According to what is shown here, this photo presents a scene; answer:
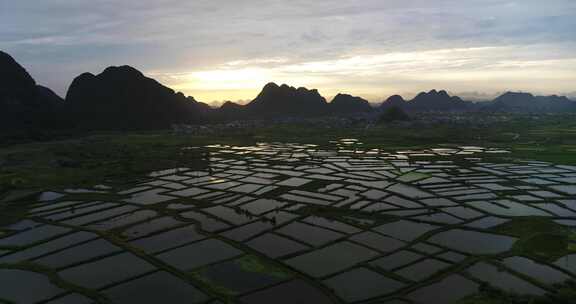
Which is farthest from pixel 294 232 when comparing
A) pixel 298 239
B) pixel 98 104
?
pixel 98 104

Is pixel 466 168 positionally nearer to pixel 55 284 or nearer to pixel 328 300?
pixel 328 300

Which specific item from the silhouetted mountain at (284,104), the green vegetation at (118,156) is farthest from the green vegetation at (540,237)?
the silhouetted mountain at (284,104)

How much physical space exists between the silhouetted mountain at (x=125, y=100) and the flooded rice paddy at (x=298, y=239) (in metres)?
76.1

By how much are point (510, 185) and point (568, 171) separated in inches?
341

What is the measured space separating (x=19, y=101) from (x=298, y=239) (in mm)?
95289

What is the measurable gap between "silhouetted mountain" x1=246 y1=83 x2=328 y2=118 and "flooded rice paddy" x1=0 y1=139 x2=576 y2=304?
13275cm

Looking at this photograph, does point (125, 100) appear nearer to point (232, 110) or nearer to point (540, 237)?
point (232, 110)

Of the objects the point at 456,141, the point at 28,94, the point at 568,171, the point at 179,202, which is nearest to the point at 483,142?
the point at 456,141

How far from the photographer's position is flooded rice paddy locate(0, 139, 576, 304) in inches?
528

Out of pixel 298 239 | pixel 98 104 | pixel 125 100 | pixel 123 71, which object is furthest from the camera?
pixel 123 71

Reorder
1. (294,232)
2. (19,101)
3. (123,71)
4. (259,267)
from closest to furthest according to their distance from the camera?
(259,267)
(294,232)
(19,101)
(123,71)

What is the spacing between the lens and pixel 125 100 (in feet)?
363

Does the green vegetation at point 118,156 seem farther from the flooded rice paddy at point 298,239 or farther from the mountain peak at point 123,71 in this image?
the mountain peak at point 123,71

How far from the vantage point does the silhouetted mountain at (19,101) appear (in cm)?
8200
